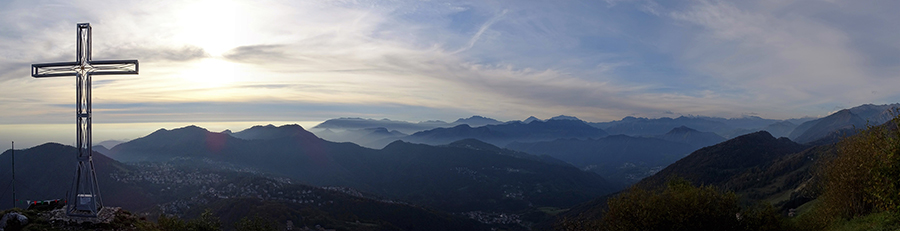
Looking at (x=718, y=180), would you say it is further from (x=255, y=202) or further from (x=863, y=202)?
(x=255, y=202)

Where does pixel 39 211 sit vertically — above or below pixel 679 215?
above

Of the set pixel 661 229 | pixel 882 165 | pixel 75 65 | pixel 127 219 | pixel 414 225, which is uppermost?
pixel 75 65

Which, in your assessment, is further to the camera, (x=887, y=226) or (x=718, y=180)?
(x=718, y=180)

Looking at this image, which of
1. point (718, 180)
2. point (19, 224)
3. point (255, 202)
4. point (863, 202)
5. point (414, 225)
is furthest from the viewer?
point (718, 180)

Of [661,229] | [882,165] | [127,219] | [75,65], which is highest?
[75,65]

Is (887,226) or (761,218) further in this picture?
(761,218)

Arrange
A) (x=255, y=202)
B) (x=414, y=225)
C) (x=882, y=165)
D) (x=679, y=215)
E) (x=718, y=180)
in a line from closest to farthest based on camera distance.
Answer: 1. (x=882, y=165)
2. (x=679, y=215)
3. (x=255, y=202)
4. (x=414, y=225)
5. (x=718, y=180)

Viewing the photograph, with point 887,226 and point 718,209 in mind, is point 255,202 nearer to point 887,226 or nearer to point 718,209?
point 718,209

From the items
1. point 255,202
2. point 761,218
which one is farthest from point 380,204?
point 761,218

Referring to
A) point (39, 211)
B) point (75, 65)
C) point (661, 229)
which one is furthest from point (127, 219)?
point (661, 229)
